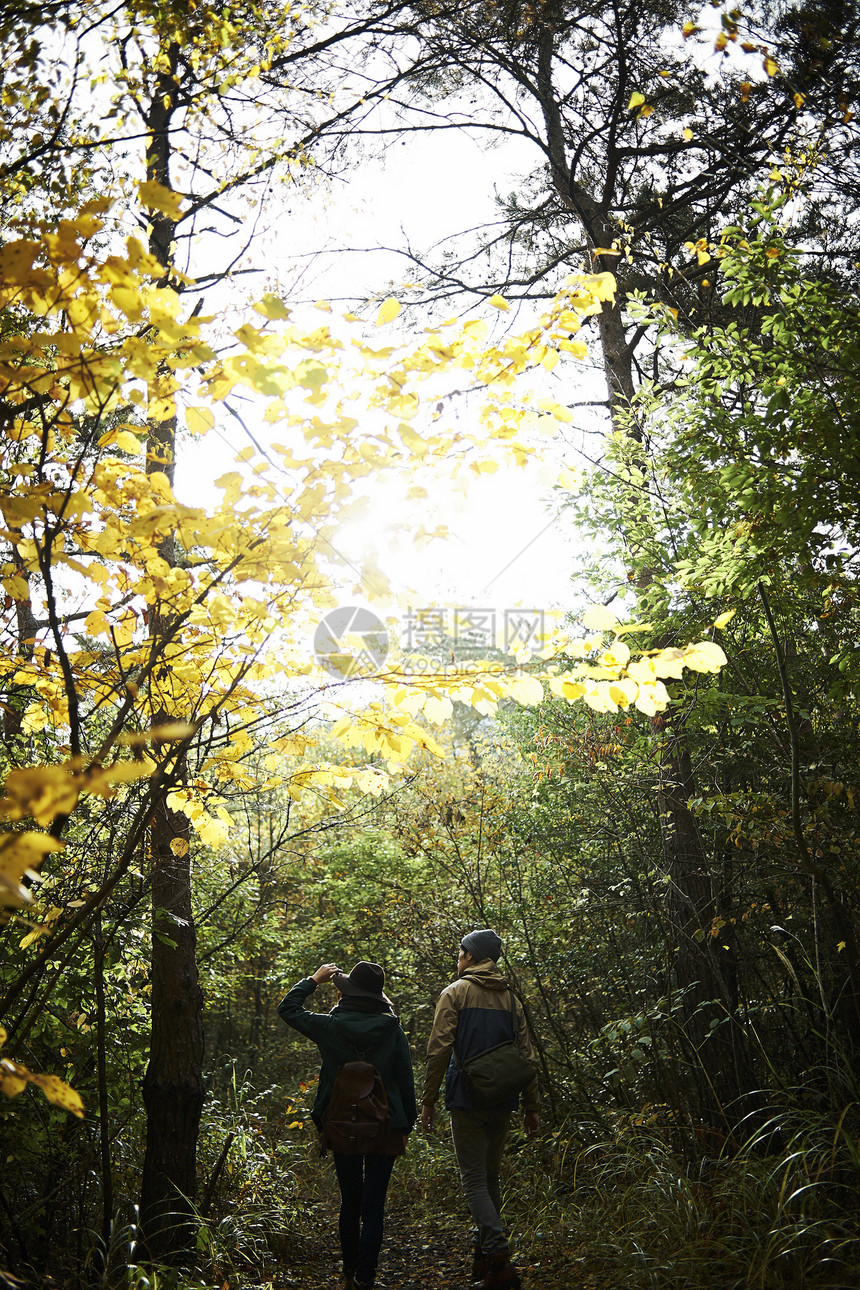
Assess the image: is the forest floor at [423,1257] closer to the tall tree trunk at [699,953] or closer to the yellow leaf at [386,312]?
the tall tree trunk at [699,953]

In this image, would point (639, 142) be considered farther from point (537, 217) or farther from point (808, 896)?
point (808, 896)

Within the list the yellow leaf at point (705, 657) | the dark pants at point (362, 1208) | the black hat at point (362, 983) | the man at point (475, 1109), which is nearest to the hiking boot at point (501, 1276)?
the man at point (475, 1109)

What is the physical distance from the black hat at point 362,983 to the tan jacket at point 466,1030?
0.32 metres

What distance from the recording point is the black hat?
154 inches

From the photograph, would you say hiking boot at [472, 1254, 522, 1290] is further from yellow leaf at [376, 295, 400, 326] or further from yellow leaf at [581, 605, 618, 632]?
yellow leaf at [376, 295, 400, 326]

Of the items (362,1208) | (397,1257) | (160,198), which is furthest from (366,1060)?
(160,198)

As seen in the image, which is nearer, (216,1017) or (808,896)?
(808,896)

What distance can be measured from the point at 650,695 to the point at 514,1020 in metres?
2.65

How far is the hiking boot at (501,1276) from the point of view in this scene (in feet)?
11.8

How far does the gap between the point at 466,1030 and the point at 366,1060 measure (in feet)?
1.71

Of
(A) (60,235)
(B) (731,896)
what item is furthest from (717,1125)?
(A) (60,235)

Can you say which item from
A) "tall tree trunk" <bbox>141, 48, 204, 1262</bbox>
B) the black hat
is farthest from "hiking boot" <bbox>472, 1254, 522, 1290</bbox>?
"tall tree trunk" <bbox>141, 48, 204, 1262</bbox>

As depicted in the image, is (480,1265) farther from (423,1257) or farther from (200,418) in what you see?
(200,418)

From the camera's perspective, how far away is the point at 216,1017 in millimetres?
15125
